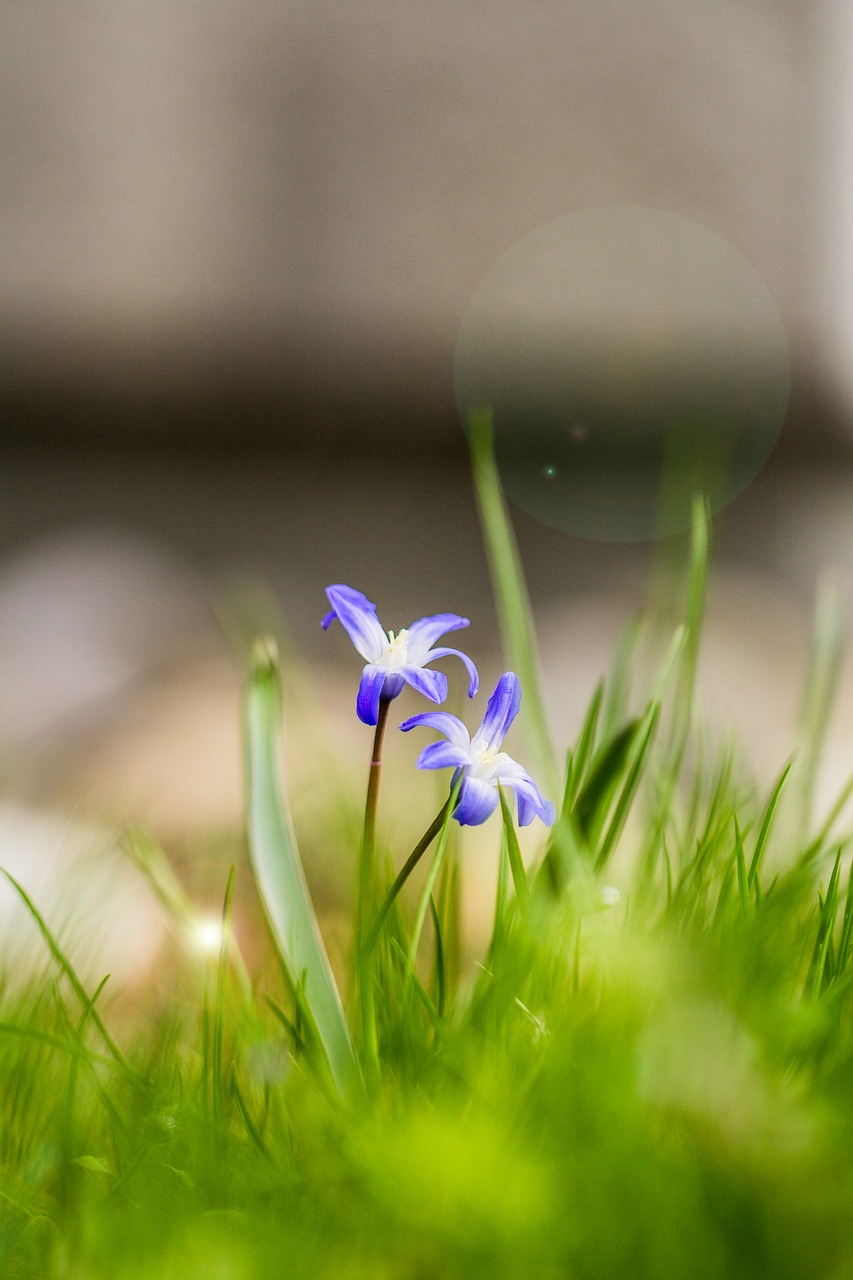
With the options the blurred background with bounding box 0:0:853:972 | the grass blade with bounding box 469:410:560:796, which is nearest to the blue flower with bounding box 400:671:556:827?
the grass blade with bounding box 469:410:560:796

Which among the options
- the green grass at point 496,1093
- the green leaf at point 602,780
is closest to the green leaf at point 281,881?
the green grass at point 496,1093

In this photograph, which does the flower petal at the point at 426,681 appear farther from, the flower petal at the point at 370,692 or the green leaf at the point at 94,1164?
the green leaf at the point at 94,1164

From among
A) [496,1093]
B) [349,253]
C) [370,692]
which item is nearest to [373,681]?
[370,692]

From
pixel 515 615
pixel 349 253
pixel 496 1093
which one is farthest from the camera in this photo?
pixel 349 253

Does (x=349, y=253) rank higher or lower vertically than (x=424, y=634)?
higher

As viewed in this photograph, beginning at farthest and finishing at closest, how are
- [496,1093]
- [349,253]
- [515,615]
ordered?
1. [349,253]
2. [515,615]
3. [496,1093]

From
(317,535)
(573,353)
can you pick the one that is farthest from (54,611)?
(573,353)

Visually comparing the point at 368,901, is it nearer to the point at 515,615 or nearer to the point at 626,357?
the point at 515,615
